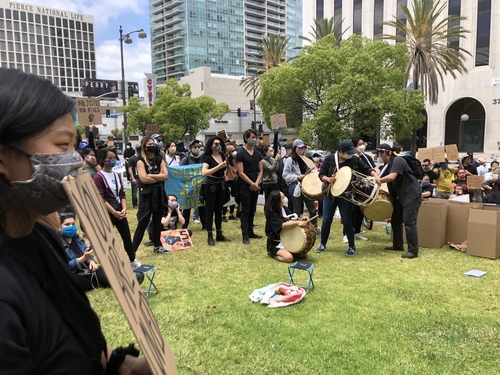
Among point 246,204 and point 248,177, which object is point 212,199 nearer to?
point 246,204

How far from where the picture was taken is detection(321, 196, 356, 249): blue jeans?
6547 millimetres

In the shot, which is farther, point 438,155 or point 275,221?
point 438,155

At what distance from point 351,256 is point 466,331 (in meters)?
2.82

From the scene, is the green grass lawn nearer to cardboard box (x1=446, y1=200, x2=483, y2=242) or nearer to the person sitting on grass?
the person sitting on grass

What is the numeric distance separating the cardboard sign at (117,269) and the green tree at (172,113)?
108ft

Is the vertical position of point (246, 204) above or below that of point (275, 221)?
above

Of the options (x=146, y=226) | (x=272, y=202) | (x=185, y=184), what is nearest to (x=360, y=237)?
(x=272, y=202)

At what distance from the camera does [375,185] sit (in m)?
6.25

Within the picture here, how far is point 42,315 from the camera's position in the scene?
2.90 feet

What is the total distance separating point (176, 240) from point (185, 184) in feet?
7.42

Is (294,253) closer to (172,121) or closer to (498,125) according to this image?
(172,121)

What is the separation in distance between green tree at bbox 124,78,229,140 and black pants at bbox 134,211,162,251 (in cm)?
2743

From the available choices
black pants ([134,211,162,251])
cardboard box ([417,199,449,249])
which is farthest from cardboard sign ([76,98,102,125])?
cardboard box ([417,199,449,249])

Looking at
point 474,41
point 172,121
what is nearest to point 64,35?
point 172,121
